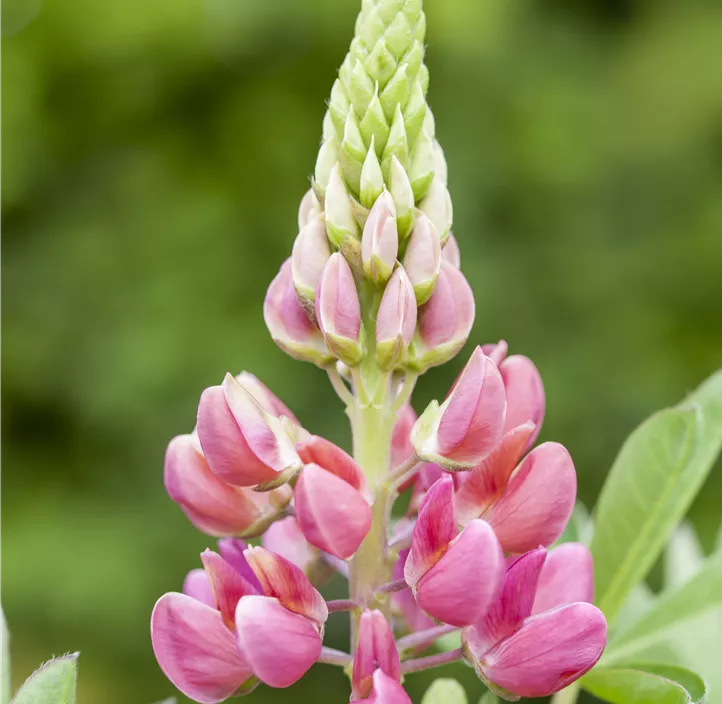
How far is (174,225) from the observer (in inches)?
122

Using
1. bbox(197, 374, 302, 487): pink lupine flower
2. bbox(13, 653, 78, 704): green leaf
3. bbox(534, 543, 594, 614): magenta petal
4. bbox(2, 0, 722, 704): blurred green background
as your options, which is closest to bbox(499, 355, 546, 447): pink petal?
bbox(534, 543, 594, 614): magenta petal

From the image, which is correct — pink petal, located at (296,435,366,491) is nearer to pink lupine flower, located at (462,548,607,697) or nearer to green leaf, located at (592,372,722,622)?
pink lupine flower, located at (462,548,607,697)

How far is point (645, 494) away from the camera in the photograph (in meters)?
1.06

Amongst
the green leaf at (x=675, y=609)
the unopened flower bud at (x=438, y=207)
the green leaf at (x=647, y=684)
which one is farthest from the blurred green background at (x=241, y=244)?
the unopened flower bud at (x=438, y=207)

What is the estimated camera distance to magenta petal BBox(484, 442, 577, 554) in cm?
88

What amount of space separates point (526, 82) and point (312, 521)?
105 inches

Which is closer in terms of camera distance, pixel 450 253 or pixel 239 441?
pixel 239 441

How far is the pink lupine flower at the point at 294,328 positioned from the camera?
38.4 inches

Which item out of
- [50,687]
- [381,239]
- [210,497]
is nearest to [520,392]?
[381,239]

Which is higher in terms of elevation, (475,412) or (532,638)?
(475,412)

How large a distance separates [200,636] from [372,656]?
152mm

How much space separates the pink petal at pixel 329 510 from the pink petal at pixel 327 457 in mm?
28

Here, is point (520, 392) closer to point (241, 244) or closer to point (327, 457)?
point (327, 457)

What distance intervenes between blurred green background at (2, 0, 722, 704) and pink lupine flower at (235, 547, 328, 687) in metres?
2.06
